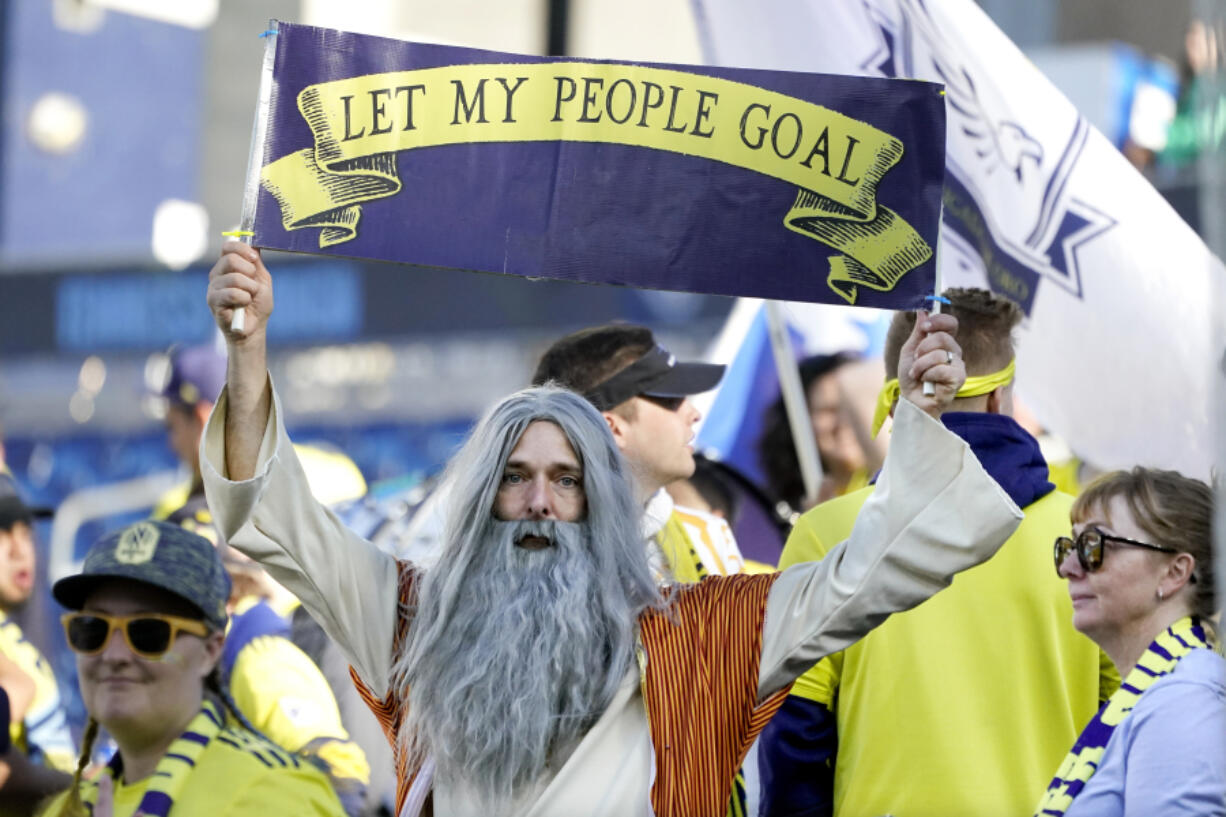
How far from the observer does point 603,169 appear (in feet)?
11.0

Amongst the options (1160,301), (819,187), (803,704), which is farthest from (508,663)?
(1160,301)

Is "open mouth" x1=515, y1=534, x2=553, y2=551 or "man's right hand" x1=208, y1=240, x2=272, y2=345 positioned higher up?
"man's right hand" x1=208, y1=240, x2=272, y2=345

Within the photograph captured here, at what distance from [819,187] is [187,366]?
11.4ft

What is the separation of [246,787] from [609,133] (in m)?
1.55

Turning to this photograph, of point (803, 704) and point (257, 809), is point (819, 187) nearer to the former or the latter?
point (803, 704)

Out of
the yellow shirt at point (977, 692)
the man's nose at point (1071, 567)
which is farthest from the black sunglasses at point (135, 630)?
the man's nose at point (1071, 567)

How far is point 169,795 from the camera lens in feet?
12.1

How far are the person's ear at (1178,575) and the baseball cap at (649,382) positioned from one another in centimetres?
169

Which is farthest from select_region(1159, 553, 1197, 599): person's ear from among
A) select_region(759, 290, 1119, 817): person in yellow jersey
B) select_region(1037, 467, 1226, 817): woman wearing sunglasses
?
select_region(759, 290, 1119, 817): person in yellow jersey

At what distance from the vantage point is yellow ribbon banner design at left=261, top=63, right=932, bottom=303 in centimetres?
324

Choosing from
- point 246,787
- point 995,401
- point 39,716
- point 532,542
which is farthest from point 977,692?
point 39,716

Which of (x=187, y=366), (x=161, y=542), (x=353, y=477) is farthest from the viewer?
(x=353, y=477)

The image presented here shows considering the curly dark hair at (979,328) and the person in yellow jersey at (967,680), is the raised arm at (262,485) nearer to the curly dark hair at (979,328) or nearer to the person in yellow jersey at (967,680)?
the person in yellow jersey at (967,680)

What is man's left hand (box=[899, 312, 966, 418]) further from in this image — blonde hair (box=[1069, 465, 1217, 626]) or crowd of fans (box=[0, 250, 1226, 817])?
blonde hair (box=[1069, 465, 1217, 626])
